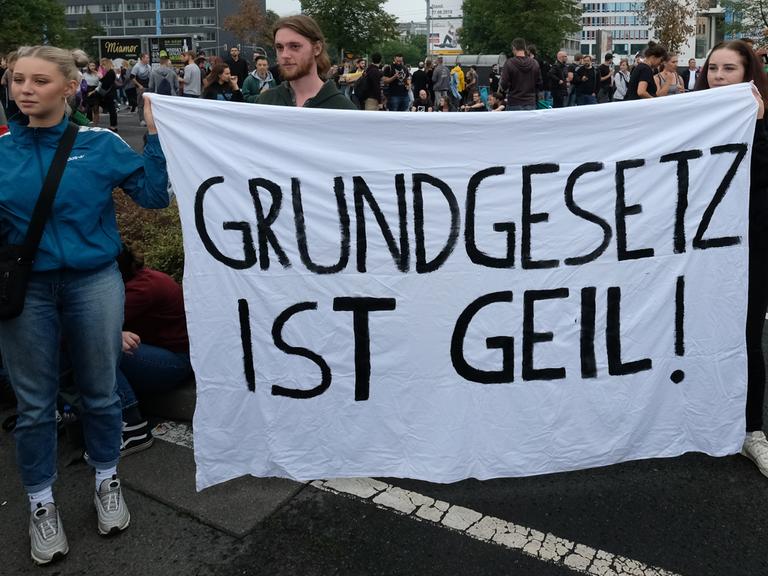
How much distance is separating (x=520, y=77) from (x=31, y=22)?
58.6 m

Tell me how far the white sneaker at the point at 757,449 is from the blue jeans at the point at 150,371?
261 centimetres

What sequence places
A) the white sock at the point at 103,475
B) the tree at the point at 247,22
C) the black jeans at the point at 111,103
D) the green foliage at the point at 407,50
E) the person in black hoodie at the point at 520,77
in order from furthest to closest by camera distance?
the green foliage at the point at 407,50
the tree at the point at 247,22
the black jeans at the point at 111,103
the person in black hoodie at the point at 520,77
the white sock at the point at 103,475

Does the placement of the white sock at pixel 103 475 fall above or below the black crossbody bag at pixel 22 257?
below

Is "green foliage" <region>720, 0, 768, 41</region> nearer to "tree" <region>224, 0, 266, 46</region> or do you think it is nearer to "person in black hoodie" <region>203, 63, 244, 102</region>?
"tree" <region>224, 0, 266, 46</region>

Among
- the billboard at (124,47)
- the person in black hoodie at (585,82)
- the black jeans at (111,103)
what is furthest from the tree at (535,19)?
the black jeans at (111,103)

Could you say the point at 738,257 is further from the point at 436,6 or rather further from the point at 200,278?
the point at 436,6

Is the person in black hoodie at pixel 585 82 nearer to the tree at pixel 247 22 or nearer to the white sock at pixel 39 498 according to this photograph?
the white sock at pixel 39 498

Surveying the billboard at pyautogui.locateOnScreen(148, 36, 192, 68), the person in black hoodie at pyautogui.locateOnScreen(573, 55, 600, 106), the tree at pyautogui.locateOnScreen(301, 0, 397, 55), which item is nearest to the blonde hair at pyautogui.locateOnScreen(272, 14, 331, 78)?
the person in black hoodie at pyautogui.locateOnScreen(573, 55, 600, 106)

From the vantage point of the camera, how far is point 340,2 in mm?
52469

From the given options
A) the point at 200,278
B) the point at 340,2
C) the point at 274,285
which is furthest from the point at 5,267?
the point at 340,2

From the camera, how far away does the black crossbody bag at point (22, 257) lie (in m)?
2.62

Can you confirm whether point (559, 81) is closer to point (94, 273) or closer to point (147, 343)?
point (147, 343)

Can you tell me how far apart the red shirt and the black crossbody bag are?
98cm

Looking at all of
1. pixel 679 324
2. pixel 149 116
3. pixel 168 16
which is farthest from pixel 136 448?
pixel 168 16
